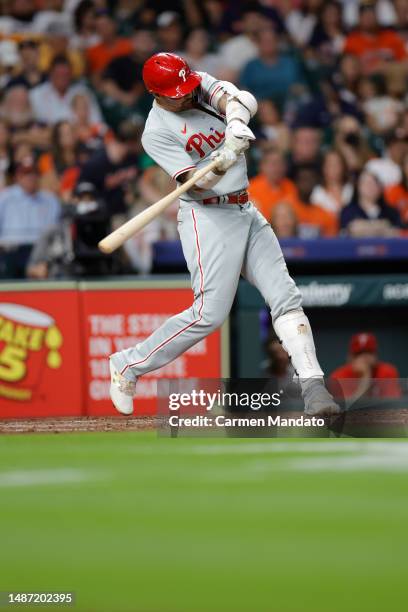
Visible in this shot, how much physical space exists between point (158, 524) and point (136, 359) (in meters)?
1.83

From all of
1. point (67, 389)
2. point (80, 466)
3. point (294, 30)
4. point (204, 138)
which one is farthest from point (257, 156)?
point (80, 466)

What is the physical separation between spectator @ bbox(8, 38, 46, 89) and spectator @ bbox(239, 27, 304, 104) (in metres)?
2.03

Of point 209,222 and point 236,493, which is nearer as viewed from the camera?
point 236,493

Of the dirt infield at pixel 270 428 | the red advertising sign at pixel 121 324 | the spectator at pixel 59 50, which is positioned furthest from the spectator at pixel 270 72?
the dirt infield at pixel 270 428

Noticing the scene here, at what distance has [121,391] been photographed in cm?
627

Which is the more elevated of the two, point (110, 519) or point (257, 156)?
point (257, 156)

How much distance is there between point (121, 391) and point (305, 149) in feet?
18.3

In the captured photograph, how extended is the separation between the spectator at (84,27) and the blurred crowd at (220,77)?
1 cm

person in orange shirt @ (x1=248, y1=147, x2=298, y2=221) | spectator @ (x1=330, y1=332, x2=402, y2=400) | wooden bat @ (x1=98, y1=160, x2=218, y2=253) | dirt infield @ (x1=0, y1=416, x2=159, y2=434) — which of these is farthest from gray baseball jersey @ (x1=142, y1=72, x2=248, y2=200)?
person in orange shirt @ (x1=248, y1=147, x2=298, y2=221)

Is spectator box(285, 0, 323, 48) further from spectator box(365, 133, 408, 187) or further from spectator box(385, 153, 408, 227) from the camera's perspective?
spectator box(385, 153, 408, 227)

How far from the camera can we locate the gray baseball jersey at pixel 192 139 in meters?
5.77

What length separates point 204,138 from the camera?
19.4 feet

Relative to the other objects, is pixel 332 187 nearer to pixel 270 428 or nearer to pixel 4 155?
pixel 4 155

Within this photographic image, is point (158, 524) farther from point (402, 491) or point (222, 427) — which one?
point (222, 427)
